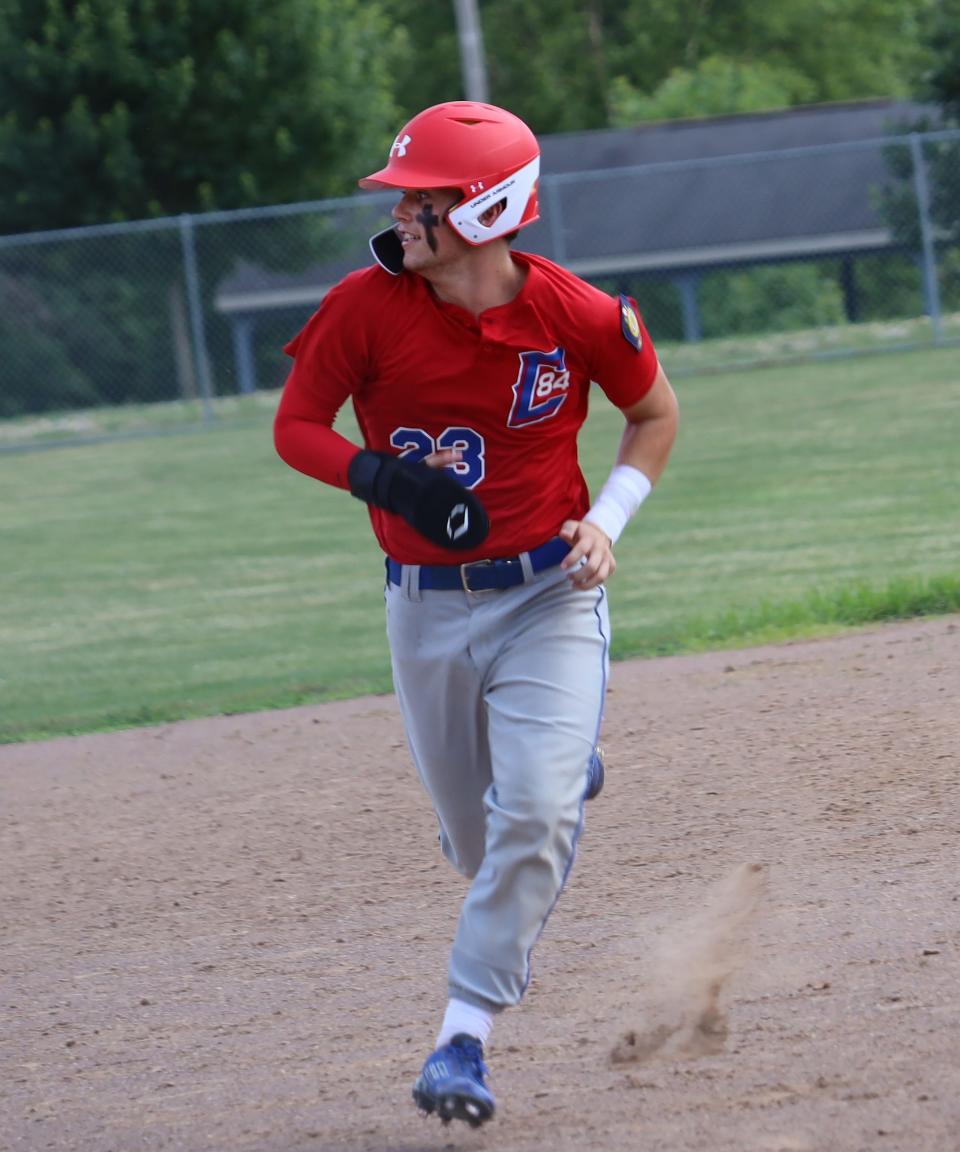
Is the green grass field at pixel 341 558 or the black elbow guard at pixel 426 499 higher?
the black elbow guard at pixel 426 499

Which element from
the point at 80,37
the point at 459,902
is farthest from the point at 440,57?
the point at 459,902

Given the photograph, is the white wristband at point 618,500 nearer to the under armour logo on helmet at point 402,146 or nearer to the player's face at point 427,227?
the player's face at point 427,227

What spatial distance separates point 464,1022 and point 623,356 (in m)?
1.43

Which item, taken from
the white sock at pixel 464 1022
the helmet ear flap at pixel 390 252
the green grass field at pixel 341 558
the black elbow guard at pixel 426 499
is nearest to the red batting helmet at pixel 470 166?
the helmet ear flap at pixel 390 252

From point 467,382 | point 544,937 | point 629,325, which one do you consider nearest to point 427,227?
point 467,382

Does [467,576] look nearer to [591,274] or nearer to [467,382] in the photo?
[467,382]

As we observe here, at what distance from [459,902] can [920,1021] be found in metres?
1.67

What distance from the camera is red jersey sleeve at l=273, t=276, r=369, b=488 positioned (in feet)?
12.2

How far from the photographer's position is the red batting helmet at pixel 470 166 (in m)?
3.69

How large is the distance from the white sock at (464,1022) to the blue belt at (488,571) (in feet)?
2.83

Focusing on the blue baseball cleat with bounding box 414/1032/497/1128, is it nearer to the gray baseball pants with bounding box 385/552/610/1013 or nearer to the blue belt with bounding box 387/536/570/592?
the gray baseball pants with bounding box 385/552/610/1013

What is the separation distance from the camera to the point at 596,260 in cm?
3309

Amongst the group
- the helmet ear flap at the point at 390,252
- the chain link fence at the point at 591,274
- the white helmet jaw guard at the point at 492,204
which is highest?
the white helmet jaw guard at the point at 492,204

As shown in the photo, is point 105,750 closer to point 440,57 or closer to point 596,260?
point 596,260
